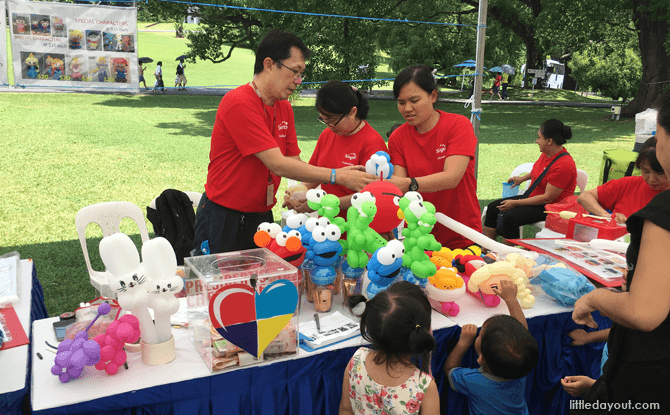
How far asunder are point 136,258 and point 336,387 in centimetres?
85

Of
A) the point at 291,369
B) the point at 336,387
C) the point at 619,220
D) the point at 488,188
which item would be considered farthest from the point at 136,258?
the point at 488,188

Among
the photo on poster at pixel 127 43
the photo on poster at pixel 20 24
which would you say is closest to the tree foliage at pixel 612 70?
the photo on poster at pixel 127 43

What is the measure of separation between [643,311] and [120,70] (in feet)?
20.0

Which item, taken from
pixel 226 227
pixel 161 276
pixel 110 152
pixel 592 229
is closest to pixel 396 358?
pixel 161 276

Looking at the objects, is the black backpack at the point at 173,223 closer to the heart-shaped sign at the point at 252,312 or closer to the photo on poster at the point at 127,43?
the heart-shaped sign at the point at 252,312

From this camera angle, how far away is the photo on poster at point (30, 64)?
5.38 m

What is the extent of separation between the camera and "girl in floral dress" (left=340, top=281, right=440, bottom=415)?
1.46 m

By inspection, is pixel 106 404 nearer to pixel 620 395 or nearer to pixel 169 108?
pixel 620 395

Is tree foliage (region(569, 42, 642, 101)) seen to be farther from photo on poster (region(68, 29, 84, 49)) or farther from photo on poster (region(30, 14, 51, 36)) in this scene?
photo on poster (region(30, 14, 51, 36))

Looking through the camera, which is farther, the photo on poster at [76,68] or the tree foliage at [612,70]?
the tree foliage at [612,70]

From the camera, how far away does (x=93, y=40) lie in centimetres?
559

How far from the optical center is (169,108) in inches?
622

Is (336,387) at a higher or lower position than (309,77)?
lower

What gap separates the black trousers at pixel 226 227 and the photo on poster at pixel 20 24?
4.26 metres
